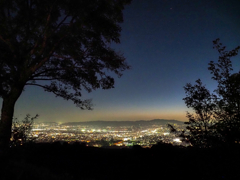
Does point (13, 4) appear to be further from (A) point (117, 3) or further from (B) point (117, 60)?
(B) point (117, 60)

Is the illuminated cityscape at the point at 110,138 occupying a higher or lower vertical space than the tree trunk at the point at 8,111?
lower

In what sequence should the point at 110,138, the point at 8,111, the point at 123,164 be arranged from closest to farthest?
1. the point at 123,164
2. the point at 8,111
3. the point at 110,138

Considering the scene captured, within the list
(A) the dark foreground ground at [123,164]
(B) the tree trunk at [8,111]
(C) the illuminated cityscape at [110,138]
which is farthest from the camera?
(C) the illuminated cityscape at [110,138]

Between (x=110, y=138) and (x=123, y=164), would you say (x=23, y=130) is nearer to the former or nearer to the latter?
(x=123, y=164)

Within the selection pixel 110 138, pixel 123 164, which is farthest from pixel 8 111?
pixel 110 138

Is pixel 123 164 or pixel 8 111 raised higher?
pixel 8 111

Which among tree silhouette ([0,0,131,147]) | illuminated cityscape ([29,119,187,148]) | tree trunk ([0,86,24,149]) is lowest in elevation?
illuminated cityscape ([29,119,187,148])

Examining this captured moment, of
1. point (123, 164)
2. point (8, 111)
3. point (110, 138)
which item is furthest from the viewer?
point (110, 138)

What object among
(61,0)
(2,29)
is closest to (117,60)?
(61,0)
